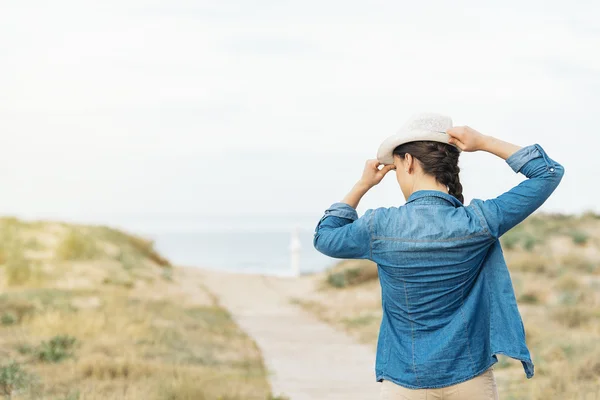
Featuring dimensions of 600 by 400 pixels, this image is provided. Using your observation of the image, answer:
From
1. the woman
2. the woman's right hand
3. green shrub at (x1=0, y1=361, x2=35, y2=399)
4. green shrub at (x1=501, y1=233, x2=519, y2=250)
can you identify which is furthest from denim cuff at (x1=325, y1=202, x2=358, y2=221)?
green shrub at (x1=501, y1=233, x2=519, y2=250)

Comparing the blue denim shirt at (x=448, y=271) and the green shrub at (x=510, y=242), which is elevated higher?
the blue denim shirt at (x=448, y=271)

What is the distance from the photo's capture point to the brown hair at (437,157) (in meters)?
2.67

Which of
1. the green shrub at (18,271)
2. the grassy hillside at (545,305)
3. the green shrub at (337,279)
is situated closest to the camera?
the grassy hillside at (545,305)

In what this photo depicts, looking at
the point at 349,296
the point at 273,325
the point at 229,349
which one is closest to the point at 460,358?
the point at 229,349

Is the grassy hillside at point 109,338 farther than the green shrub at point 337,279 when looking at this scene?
No

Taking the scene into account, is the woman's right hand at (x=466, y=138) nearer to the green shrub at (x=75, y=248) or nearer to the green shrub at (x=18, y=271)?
the green shrub at (x=18, y=271)

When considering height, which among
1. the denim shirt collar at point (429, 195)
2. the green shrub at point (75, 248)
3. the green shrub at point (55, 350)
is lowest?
the green shrub at point (75, 248)

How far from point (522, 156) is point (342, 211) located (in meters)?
0.66

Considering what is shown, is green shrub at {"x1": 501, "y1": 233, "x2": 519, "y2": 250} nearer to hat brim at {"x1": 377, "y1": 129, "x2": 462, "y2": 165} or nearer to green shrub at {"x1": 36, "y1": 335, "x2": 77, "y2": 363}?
green shrub at {"x1": 36, "y1": 335, "x2": 77, "y2": 363}

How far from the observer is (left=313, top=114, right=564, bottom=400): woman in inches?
102

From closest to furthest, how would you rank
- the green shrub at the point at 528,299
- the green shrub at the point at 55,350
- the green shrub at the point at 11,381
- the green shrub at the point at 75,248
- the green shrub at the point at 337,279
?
the green shrub at the point at 11,381 → the green shrub at the point at 55,350 → the green shrub at the point at 528,299 → the green shrub at the point at 337,279 → the green shrub at the point at 75,248

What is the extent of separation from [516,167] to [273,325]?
35.3 ft

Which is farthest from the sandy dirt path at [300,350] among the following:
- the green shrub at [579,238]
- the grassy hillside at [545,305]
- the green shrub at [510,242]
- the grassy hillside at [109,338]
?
the green shrub at [579,238]

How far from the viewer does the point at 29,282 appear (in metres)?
16.0
